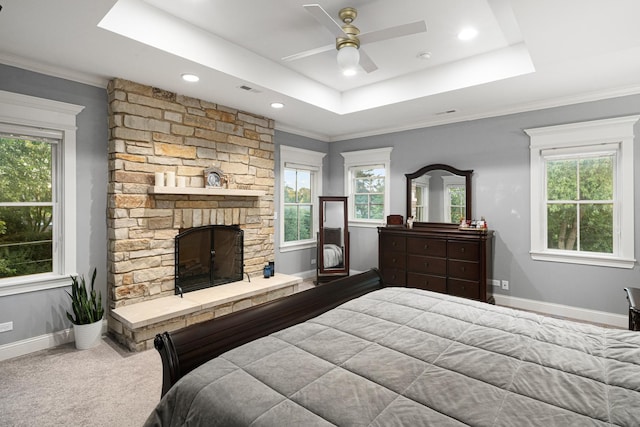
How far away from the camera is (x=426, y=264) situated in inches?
178

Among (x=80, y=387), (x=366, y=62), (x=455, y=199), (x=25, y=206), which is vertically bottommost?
(x=80, y=387)

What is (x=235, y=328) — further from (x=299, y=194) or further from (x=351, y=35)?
(x=299, y=194)

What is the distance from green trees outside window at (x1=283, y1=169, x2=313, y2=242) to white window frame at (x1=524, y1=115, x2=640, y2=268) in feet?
11.0

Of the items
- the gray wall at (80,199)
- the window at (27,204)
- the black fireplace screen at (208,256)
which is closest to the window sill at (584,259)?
the black fireplace screen at (208,256)

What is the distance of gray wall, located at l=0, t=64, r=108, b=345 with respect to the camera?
2959 millimetres

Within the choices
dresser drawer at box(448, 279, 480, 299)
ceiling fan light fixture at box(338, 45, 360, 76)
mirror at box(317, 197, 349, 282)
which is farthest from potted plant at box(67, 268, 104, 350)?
dresser drawer at box(448, 279, 480, 299)

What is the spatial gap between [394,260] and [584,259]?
2191 millimetres

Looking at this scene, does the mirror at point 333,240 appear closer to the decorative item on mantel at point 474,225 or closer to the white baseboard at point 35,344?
the decorative item on mantel at point 474,225

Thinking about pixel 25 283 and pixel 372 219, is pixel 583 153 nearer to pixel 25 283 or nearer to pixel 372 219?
pixel 372 219

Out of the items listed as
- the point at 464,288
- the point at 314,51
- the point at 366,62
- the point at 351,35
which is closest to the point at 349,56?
the point at 351,35

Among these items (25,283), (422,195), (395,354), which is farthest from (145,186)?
(422,195)

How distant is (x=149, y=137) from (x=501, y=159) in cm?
427

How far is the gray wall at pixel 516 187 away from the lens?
3.72m

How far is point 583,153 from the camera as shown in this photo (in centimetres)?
387
